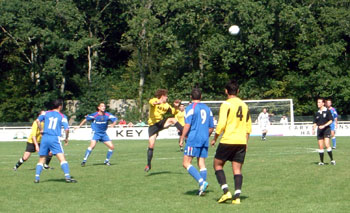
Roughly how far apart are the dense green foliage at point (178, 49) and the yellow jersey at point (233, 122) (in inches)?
1594

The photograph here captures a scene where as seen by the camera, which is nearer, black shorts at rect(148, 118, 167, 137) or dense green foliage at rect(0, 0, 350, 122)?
black shorts at rect(148, 118, 167, 137)

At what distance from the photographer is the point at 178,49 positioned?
5434 cm

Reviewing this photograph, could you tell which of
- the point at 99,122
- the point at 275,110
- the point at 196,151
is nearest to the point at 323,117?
the point at 99,122

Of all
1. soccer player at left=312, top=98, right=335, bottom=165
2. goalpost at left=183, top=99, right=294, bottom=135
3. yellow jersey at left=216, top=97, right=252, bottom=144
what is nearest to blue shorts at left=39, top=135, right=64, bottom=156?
yellow jersey at left=216, top=97, right=252, bottom=144

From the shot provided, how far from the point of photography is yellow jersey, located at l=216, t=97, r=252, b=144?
10.7 meters

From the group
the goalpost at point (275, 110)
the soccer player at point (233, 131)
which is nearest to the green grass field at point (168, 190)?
the soccer player at point (233, 131)

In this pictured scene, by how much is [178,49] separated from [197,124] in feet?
139

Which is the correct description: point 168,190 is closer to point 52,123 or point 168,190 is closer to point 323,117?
point 52,123

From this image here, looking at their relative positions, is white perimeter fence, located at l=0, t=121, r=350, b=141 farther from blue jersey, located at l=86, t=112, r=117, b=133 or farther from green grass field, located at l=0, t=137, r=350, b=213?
green grass field, located at l=0, t=137, r=350, b=213

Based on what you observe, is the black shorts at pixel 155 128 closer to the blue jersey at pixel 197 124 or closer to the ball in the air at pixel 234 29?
the blue jersey at pixel 197 124

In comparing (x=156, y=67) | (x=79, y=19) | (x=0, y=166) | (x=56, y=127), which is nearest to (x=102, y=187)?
(x=56, y=127)

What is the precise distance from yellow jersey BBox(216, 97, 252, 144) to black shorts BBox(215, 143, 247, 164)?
0.30ft

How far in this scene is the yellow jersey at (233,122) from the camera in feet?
35.2

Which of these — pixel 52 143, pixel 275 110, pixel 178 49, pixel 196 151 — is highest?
pixel 178 49
